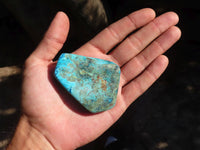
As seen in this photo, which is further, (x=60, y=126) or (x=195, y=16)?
(x=195, y=16)

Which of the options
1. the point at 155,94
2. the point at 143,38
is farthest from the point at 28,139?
the point at 155,94

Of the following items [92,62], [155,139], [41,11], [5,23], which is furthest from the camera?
[5,23]

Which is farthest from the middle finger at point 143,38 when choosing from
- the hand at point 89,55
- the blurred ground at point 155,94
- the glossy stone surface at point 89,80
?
the blurred ground at point 155,94

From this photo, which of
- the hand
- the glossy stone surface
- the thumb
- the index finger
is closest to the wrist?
the hand

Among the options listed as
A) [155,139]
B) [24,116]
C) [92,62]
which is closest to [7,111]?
[24,116]

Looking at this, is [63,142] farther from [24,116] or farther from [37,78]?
[37,78]

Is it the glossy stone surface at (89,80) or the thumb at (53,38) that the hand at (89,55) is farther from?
the glossy stone surface at (89,80)
